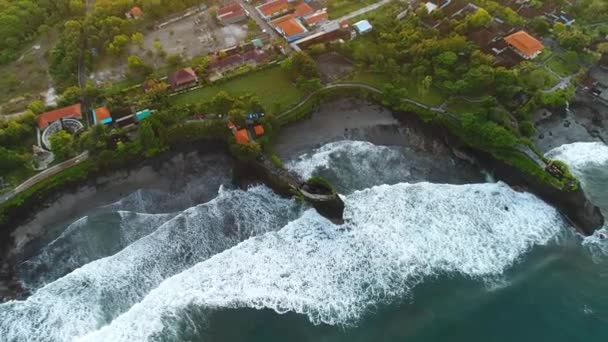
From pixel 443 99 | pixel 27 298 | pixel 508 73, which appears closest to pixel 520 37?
pixel 508 73

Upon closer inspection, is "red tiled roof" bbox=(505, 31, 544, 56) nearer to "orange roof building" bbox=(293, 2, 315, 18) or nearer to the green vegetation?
"orange roof building" bbox=(293, 2, 315, 18)

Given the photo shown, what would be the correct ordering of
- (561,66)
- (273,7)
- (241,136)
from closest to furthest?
(241,136)
(561,66)
(273,7)

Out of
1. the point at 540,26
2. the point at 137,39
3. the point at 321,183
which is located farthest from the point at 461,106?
the point at 137,39

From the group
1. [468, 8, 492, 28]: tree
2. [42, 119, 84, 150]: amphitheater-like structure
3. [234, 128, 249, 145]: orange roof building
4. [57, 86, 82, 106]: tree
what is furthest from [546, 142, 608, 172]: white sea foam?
[57, 86, 82, 106]: tree

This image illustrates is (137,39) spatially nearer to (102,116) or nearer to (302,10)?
(102,116)

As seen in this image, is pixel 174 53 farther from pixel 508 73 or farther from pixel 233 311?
pixel 508 73

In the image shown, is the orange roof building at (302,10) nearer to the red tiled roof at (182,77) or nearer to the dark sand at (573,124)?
the red tiled roof at (182,77)

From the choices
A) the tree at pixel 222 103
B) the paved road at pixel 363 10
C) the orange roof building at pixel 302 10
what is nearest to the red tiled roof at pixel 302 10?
the orange roof building at pixel 302 10
